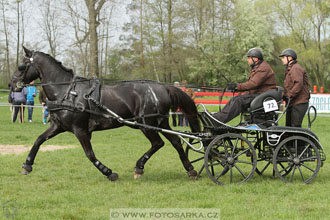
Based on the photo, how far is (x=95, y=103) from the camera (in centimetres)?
656

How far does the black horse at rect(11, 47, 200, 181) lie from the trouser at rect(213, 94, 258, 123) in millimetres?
753

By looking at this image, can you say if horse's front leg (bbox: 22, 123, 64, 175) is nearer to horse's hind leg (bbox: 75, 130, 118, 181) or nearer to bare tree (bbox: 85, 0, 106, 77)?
horse's hind leg (bbox: 75, 130, 118, 181)

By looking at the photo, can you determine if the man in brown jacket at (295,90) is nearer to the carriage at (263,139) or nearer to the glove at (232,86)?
the carriage at (263,139)

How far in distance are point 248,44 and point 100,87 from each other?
36.8m

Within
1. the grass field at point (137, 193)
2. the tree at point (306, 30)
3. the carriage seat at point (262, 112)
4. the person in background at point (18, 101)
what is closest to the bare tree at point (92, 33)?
the person in background at point (18, 101)

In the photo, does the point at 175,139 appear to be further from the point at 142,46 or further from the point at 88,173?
the point at 142,46

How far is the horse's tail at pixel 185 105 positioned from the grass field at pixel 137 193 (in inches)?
37.6

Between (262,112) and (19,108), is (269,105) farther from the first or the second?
(19,108)

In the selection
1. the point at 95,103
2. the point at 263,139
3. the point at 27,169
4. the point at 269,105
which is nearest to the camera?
the point at 269,105

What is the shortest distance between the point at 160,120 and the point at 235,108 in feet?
4.24

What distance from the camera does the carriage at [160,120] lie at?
6375 mm

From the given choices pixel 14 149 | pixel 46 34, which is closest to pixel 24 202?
pixel 14 149

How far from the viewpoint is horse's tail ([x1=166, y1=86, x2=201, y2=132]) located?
7.04m

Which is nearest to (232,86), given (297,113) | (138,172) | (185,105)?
(185,105)
